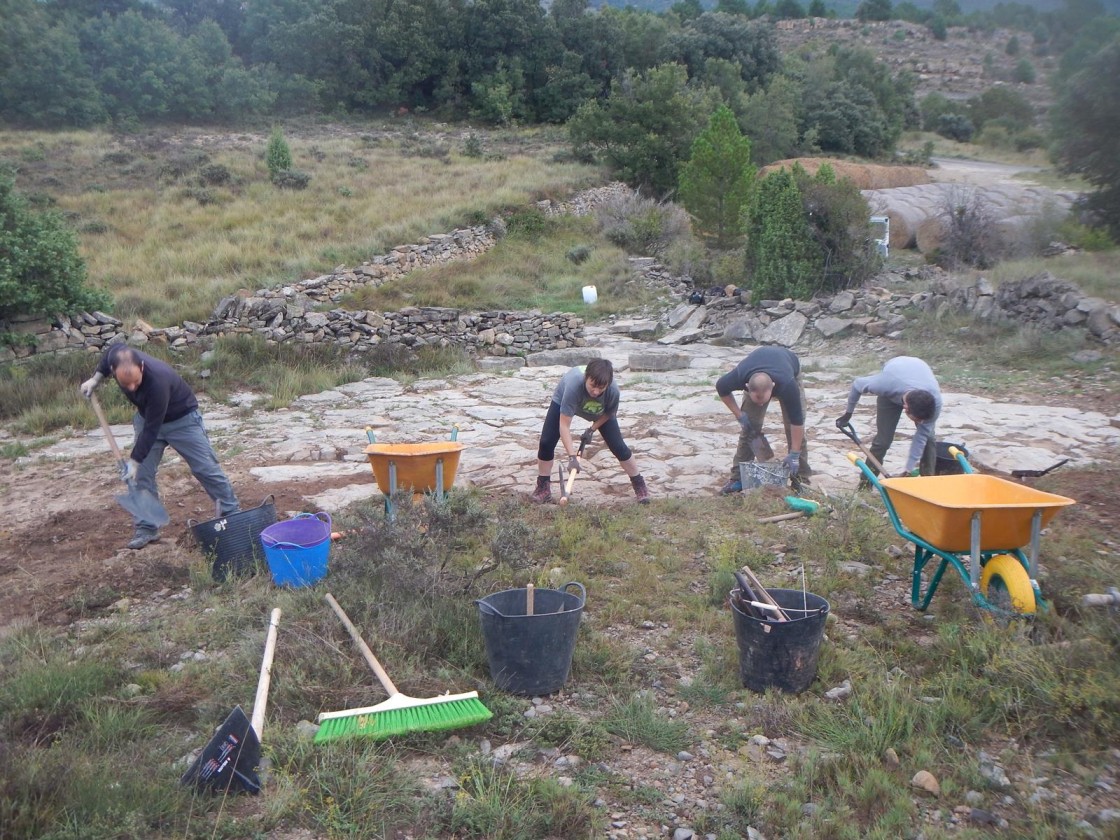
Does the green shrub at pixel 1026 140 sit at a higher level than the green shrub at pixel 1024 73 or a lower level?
lower

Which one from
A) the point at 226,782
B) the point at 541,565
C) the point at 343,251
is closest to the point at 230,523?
the point at 541,565

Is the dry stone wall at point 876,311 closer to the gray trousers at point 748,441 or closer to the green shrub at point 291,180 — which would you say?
the gray trousers at point 748,441

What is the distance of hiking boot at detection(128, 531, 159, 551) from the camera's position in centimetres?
580

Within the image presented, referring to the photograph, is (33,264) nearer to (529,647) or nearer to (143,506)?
(143,506)

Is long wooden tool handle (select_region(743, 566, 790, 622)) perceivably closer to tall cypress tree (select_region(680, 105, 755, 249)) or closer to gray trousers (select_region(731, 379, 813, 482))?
gray trousers (select_region(731, 379, 813, 482))

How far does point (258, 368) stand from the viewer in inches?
482

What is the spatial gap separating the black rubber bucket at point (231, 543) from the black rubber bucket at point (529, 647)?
6.80ft

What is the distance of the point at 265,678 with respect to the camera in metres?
3.64

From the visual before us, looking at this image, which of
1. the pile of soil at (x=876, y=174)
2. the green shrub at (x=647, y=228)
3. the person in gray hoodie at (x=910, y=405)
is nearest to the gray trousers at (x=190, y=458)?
the person in gray hoodie at (x=910, y=405)

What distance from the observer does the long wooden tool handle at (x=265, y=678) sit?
3372 mm

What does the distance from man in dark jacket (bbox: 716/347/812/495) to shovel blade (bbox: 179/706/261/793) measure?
4.24 m

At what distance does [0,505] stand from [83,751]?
483 centimetres

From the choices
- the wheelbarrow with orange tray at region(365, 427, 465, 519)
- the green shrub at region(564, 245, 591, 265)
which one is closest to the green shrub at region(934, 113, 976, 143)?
the green shrub at region(564, 245, 591, 265)

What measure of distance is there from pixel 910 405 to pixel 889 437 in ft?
2.95
